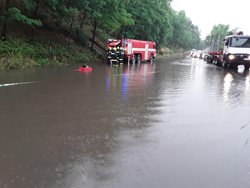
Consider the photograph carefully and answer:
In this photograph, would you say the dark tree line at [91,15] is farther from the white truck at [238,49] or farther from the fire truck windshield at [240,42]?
the fire truck windshield at [240,42]

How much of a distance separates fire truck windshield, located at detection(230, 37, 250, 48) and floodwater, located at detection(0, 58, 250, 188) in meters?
17.9

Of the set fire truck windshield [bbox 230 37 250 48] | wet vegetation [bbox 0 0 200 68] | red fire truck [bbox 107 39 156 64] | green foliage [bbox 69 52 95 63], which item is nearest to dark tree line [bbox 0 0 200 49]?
wet vegetation [bbox 0 0 200 68]

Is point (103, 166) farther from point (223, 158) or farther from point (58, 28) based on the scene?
point (58, 28)

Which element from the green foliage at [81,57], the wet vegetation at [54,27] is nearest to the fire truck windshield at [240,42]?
the wet vegetation at [54,27]

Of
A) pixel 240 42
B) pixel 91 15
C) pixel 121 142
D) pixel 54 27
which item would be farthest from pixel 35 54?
pixel 121 142

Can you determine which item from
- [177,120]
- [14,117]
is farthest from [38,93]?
[177,120]

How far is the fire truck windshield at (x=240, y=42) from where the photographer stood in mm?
27116

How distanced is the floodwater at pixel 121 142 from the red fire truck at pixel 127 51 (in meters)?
20.1

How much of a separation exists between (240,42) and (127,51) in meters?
10.4

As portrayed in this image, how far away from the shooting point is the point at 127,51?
32.6m

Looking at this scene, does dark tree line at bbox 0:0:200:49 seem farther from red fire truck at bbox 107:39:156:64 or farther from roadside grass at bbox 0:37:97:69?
red fire truck at bbox 107:39:156:64

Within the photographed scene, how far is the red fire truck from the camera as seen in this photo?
30.6 metres

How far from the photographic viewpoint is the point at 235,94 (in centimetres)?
1254

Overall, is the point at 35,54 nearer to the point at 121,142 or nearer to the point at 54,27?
the point at 54,27
